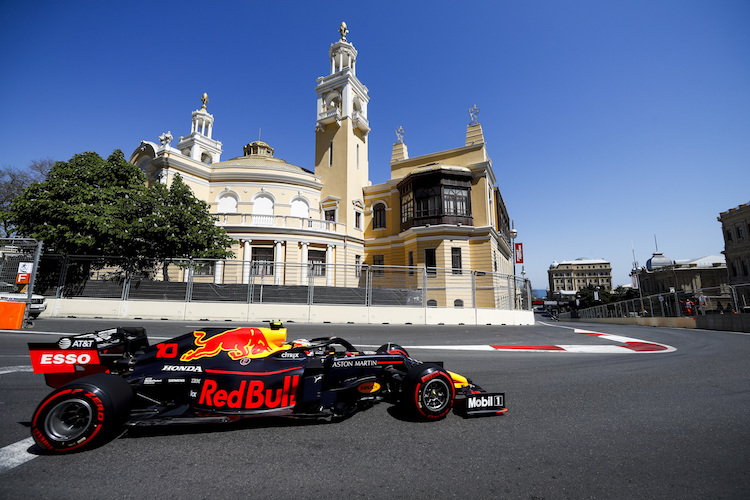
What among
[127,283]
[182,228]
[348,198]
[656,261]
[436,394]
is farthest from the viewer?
[656,261]

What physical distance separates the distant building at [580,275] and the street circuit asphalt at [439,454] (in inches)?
7151

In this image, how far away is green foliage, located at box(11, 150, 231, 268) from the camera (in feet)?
53.6

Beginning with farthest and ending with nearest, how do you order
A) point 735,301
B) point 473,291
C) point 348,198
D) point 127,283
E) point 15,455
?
point 348,198 → point 735,301 → point 473,291 → point 127,283 → point 15,455

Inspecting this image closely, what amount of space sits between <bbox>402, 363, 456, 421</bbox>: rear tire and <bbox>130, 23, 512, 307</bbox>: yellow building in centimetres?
1939

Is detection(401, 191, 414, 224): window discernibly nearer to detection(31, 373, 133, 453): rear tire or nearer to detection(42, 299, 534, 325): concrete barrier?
detection(42, 299, 534, 325): concrete barrier

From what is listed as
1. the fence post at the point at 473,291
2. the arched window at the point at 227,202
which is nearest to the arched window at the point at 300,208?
the arched window at the point at 227,202

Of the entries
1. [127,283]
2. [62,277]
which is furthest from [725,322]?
[62,277]

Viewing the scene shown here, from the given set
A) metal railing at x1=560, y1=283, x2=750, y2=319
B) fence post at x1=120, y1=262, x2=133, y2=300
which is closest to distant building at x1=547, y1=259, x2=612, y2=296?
metal railing at x1=560, y1=283, x2=750, y2=319

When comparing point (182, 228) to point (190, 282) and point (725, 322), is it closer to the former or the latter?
point (190, 282)

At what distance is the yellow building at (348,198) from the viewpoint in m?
26.4

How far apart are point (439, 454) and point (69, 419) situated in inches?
130

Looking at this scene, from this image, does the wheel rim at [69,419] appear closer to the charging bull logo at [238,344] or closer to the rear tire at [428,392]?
the charging bull logo at [238,344]

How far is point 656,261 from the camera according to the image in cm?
11438

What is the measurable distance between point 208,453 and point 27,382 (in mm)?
4060
